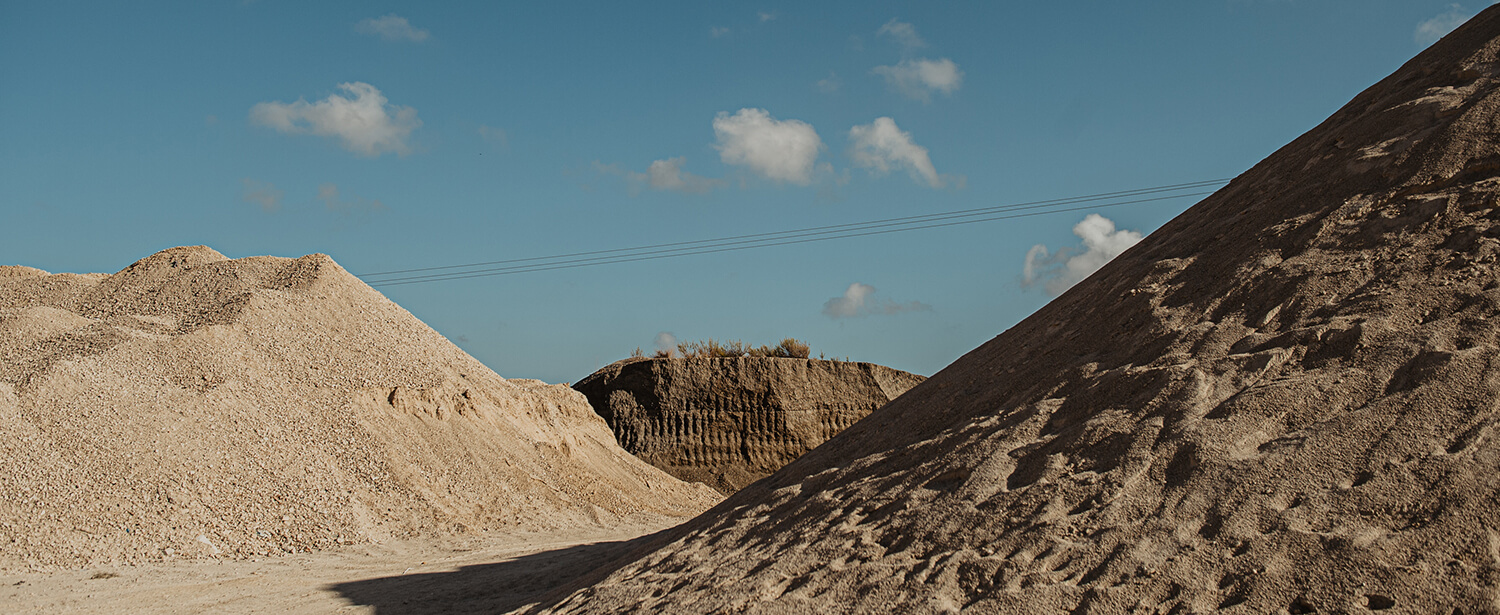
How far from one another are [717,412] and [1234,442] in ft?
55.6

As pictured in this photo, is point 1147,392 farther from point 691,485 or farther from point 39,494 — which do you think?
point 691,485

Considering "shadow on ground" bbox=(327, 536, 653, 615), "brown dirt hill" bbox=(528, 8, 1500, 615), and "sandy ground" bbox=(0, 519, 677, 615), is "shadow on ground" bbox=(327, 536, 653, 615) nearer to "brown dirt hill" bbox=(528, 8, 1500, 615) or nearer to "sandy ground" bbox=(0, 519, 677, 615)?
"sandy ground" bbox=(0, 519, 677, 615)

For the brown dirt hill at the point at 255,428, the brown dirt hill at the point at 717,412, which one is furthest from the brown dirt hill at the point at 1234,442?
the brown dirt hill at the point at 717,412

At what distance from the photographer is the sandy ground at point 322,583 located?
23.1 feet

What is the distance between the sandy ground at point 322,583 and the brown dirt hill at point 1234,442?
6.52 feet

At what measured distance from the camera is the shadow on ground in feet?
22.4

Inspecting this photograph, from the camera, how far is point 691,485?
16828mm

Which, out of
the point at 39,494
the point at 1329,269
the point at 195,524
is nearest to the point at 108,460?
the point at 39,494

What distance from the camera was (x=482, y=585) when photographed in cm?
768

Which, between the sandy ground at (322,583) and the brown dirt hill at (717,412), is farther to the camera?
the brown dirt hill at (717,412)

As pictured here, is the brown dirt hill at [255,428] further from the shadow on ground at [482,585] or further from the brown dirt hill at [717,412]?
the brown dirt hill at [717,412]

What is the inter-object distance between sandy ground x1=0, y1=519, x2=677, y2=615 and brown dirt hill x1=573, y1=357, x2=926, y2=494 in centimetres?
1028

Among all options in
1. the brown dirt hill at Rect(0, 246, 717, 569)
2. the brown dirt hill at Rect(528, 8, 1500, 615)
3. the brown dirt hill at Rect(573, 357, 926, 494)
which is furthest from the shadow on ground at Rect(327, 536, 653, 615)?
the brown dirt hill at Rect(573, 357, 926, 494)

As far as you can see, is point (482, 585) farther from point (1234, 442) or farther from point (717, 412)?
point (717, 412)
